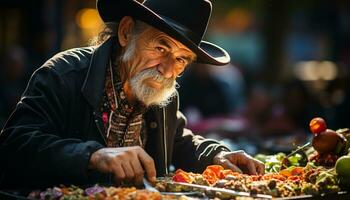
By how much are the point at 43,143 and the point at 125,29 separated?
40.3 inches

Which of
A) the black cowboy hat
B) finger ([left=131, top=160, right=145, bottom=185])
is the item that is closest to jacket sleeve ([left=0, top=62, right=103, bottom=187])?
finger ([left=131, top=160, right=145, bottom=185])

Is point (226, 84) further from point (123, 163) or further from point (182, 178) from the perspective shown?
point (123, 163)

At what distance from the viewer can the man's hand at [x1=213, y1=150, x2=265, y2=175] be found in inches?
190

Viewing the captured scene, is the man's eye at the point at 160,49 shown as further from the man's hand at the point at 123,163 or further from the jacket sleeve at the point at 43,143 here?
the man's hand at the point at 123,163

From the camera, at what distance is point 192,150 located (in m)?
5.33

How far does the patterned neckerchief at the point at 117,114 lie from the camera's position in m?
4.79

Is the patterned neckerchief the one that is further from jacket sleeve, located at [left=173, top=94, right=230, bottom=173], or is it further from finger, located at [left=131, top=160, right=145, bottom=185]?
finger, located at [left=131, top=160, right=145, bottom=185]

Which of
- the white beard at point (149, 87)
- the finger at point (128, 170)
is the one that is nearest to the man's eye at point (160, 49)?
the white beard at point (149, 87)

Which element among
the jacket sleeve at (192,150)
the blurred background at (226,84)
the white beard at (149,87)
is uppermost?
the white beard at (149,87)

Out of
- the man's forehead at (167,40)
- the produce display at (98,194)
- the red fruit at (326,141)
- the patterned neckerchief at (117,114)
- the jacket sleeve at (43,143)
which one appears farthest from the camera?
the red fruit at (326,141)

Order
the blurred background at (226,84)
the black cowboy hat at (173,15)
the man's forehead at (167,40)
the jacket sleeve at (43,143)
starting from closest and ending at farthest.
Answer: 1. the jacket sleeve at (43,143)
2. the black cowboy hat at (173,15)
3. the man's forehead at (167,40)
4. the blurred background at (226,84)

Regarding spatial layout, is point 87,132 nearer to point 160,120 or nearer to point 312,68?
point 160,120

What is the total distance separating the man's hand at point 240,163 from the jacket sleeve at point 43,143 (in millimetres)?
966

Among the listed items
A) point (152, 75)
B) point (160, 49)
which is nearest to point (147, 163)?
point (152, 75)
